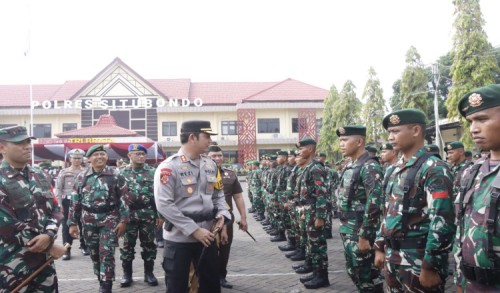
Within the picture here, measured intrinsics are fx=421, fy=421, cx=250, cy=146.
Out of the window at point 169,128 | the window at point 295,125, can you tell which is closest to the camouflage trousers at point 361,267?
the window at point 295,125

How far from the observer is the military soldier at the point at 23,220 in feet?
11.8

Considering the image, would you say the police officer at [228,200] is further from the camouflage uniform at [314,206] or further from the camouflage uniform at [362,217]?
the camouflage uniform at [362,217]

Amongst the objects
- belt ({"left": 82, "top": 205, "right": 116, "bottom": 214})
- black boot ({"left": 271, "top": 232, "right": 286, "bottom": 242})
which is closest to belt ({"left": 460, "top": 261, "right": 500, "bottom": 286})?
belt ({"left": 82, "top": 205, "right": 116, "bottom": 214})

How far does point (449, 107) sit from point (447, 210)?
14.6 m

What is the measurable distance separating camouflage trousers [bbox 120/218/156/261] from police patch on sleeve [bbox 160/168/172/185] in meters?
2.97

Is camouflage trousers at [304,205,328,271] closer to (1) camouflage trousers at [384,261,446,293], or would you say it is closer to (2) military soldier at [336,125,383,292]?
(2) military soldier at [336,125,383,292]

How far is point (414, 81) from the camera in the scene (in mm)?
20656

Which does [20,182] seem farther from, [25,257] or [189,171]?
[189,171]

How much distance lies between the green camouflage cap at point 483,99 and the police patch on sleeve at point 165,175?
2.45 metres

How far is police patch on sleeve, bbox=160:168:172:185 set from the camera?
3789 millimetres

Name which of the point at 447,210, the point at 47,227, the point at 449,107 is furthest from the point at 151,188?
the point at 449,107

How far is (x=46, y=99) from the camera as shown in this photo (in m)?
39.3

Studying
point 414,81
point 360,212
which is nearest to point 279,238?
point 360,212

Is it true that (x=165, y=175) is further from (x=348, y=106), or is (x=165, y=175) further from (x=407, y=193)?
(x=348, y=106)
